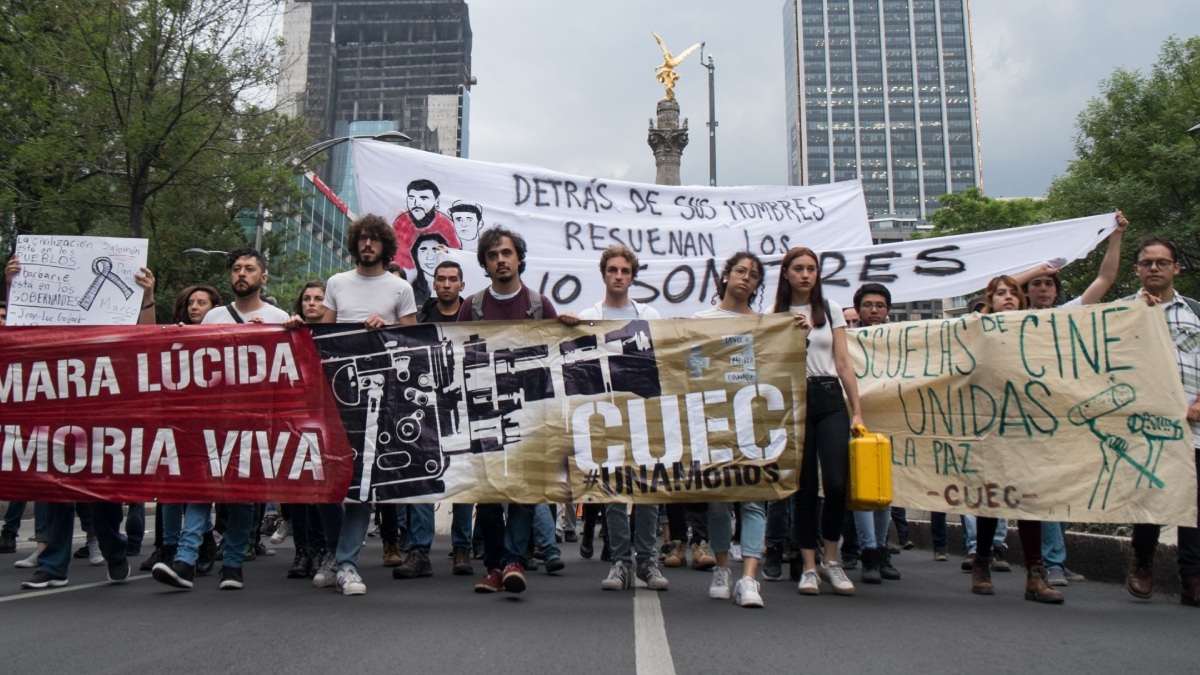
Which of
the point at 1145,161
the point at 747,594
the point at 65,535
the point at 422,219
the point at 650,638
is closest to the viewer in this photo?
the point at 650,638

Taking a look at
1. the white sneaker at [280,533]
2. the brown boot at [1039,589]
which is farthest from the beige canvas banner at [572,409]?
the white sneaker at [280,533]

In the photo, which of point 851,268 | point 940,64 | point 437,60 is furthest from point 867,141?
point 851,268

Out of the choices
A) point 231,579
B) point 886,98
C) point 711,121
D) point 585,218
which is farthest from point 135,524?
point 886,98

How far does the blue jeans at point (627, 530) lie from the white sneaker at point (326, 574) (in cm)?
163

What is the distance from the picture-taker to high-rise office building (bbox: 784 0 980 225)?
17662 centimetres

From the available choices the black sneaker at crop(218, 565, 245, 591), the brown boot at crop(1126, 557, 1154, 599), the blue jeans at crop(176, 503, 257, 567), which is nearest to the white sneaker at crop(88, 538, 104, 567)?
the blue jeans at crop(176, 503, 257, 567)

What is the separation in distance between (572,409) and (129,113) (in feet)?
45.1

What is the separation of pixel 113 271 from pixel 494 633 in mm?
4003

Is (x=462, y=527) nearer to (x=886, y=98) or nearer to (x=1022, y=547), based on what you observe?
(x=1022, y=547)

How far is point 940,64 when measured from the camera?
177 metres

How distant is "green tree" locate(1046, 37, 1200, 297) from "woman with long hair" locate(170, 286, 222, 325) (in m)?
25.1

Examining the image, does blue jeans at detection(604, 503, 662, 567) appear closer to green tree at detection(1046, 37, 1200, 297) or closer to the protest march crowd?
the protest march crowd

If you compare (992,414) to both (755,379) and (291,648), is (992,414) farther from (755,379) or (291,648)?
(291,648)

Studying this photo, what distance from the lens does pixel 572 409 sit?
5.70 m
